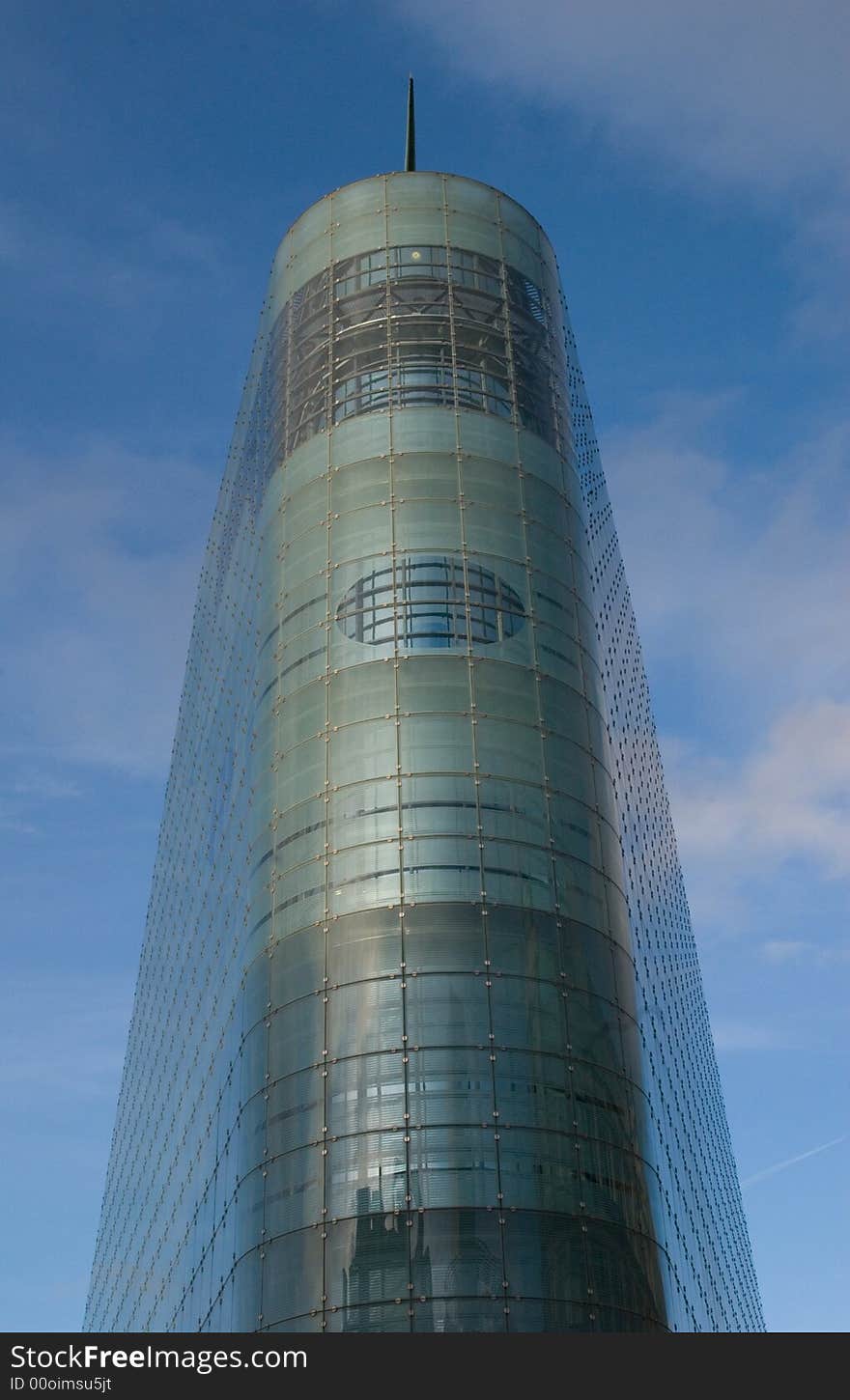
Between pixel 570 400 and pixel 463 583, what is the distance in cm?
1430

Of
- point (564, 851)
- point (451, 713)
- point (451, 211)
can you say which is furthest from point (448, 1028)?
point (451, 211)

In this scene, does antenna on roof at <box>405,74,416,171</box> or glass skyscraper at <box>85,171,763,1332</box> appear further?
→ antenna on roof at <box>405,74,416,171</box>

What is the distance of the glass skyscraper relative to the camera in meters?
38.5

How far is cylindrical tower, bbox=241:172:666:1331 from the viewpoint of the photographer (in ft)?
125

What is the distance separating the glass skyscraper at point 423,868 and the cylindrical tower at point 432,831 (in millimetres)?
111

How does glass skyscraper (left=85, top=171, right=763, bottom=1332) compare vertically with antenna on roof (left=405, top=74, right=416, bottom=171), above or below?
below

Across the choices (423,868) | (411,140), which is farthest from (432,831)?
(411,140)

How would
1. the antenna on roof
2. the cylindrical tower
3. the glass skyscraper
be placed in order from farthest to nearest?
the antenna on roof → the glass skyscraper → the cylindrical tower

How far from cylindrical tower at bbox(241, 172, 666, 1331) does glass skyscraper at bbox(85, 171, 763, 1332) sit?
11 cm

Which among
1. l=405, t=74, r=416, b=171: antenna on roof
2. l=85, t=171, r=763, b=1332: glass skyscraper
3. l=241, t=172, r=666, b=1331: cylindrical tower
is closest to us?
l=241, t=172, r=666, b=1331: cylindrical tower

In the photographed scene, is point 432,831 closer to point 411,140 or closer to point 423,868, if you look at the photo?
point 423,868

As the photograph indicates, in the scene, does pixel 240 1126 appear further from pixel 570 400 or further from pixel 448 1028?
pixel 570 400

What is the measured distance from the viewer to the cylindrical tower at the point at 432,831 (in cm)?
3809

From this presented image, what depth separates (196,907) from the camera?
62.5m
